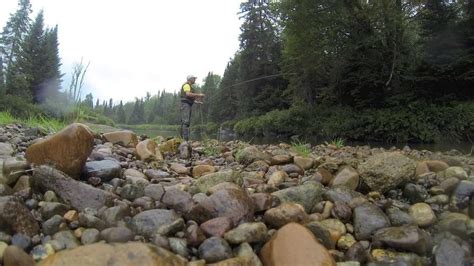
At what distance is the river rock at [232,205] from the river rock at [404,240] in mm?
1061

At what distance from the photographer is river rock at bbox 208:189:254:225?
344cm

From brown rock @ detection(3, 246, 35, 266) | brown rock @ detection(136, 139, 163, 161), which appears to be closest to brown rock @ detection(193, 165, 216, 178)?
brown rock @ detection(136, 139, 163, 161)

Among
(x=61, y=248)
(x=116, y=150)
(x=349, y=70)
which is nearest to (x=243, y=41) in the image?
(x=349, y=70)

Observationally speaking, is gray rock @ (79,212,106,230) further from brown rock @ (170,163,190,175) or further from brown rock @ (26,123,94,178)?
brown rock @ (170,163,190,175)

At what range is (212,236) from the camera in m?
3.19

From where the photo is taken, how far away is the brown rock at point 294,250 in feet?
9.84

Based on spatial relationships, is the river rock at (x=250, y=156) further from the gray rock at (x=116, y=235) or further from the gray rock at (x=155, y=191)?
the gray rock at (x=116, y=235)

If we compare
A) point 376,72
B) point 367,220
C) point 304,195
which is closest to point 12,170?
point 304,195

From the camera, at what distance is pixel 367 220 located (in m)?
3.59

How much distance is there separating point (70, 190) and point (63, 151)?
0.52 meters

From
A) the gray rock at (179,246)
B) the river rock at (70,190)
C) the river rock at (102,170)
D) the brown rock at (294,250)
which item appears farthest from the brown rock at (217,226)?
the river rock at (102,170)

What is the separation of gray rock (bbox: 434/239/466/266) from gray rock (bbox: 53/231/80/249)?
2.72 m

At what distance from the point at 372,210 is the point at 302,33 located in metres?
22.4

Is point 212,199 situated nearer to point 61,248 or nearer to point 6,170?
point 61,248
